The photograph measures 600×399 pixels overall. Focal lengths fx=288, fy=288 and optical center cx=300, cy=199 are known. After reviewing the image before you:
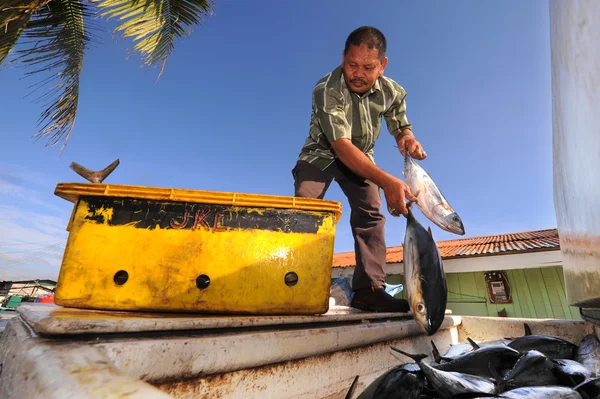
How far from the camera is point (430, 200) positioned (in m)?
2.62

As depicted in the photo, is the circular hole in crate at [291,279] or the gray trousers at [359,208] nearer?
the circular hole in crate at [291,279]

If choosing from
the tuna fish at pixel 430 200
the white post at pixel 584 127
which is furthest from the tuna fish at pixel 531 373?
the tuna fish at pixel 430 200

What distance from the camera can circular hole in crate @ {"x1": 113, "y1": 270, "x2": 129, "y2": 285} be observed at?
1228 mm

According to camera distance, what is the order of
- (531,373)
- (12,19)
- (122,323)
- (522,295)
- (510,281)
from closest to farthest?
(122,323)
(531,373)
(12,19)
(522,295)
(510,281)

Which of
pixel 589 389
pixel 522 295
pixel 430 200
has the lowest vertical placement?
pixel 522 295

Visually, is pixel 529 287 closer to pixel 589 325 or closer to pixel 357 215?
pixel 589 325

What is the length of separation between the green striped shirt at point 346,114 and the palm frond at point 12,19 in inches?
130

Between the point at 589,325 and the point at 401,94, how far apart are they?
238 centimetres

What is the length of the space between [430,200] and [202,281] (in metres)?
2.13

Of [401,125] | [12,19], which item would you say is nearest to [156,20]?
[12,19]

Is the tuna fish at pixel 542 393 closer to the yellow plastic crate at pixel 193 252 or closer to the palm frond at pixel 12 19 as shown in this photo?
the yellow plastic crate at pixel 193 252

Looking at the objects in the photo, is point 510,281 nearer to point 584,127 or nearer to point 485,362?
point 485,362

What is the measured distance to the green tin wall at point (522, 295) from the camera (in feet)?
23.2

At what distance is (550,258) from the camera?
19.9 ft
